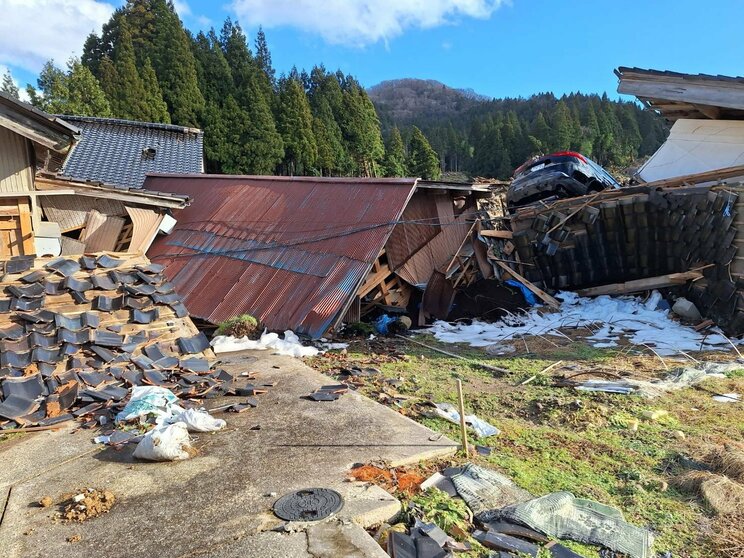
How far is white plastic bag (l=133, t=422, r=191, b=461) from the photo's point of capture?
13.3ft

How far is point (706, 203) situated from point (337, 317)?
7.03 meters

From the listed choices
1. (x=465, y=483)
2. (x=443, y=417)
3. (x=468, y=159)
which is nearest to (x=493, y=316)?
(x=443, y=417)

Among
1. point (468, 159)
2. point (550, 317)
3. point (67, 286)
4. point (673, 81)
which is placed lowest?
point (550, 317)

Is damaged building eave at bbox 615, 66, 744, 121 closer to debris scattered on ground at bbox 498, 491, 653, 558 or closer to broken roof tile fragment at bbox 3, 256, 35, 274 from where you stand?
debris scattered on ground at bbox 498, 491, 653, 558

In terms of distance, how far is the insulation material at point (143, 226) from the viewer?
11656 millimetres

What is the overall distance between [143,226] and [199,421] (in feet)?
28.1

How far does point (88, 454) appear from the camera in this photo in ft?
14.0

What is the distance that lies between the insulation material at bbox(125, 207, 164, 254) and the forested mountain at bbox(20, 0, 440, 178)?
54.5ft

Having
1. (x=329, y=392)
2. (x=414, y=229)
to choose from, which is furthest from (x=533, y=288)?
(x=329, y=392)

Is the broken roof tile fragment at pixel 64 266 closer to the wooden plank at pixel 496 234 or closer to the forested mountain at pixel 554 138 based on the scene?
the wooden plank at pixel 496 234

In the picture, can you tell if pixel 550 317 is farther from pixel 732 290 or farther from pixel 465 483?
pixel 465 483

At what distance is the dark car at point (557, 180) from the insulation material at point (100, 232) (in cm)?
992

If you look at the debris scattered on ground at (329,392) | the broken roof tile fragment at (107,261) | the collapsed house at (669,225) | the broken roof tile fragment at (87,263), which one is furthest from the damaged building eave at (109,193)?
the collapsed house at (669,225)

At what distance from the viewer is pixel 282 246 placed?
34.1 ft
